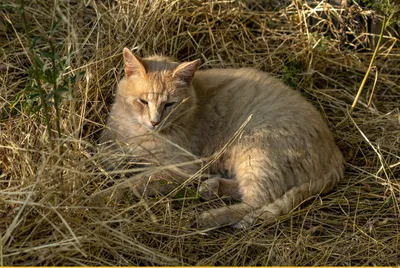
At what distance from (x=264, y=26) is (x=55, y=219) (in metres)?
2.50

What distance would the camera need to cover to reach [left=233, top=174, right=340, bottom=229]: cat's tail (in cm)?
304

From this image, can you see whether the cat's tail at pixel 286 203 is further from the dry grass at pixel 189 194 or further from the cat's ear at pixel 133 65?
the cat's ear at pixel 133 65

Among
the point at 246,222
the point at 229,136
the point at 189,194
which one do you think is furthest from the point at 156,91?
the point at 246,222

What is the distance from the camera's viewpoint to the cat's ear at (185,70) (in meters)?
3.37

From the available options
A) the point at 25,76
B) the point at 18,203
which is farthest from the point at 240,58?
the point at 18,203

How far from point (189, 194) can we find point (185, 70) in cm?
73

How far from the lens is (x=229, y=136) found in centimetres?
353

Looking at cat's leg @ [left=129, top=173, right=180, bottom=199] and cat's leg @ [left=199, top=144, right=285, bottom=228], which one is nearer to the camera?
cat's leg @ [left=199, top=144, right=285, bottom=228]

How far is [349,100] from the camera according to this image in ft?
13.6

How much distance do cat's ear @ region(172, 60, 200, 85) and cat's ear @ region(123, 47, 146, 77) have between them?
0.19 meters

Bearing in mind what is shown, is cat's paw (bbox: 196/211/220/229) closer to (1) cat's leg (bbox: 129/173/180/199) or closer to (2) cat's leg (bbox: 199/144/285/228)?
(2) cat's leg (bbox: 199/144/285/228)

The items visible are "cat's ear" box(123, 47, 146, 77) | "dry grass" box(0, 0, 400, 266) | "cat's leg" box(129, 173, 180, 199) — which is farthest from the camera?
"cat's ear" box(123, 47, 146, 77)

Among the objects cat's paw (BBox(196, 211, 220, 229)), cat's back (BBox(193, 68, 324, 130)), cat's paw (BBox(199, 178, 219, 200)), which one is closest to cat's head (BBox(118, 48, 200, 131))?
cat's back (BBox(193, 68, 324, 130))

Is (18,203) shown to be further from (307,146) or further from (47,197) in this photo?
(307,146)
